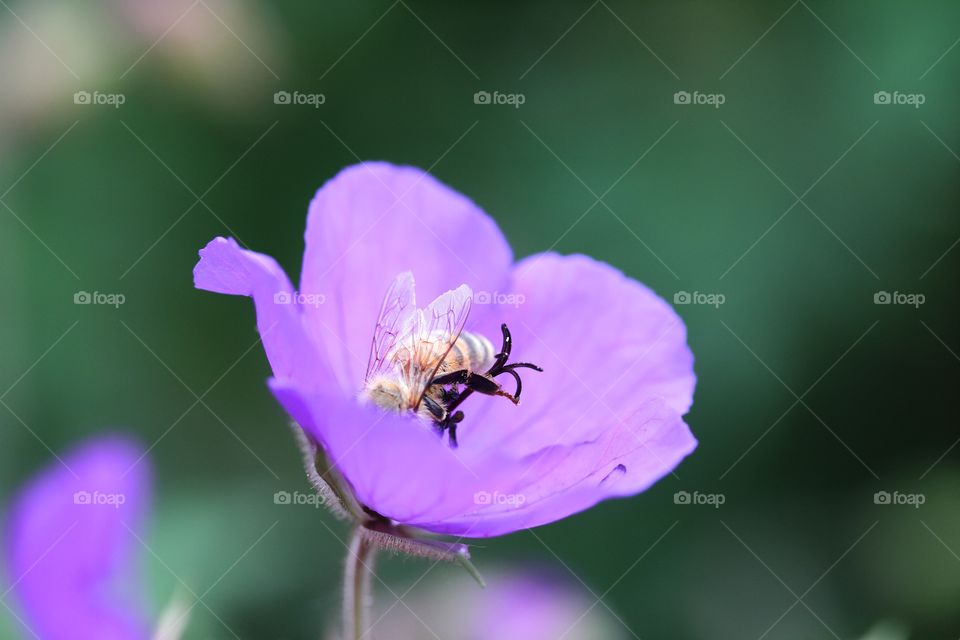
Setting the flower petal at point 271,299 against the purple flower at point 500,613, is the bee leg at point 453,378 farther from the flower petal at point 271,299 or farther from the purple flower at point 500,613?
the purple flower at point 500,613

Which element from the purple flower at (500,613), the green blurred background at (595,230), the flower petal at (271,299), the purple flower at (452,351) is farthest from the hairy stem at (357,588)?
the green blurred background at (595,230)

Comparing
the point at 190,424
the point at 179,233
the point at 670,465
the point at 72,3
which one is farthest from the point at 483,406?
the point at 72,3

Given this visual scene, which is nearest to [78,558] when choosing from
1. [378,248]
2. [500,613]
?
[378,248]

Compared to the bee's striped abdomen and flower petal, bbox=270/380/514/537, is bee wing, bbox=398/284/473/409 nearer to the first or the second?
the bee's striped abdomen

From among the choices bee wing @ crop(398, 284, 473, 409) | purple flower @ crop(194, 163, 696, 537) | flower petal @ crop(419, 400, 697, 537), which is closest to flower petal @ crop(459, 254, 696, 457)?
purple flower @ crop(194, 163, 696, 537)

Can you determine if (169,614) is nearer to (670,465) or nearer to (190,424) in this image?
(670,465)
